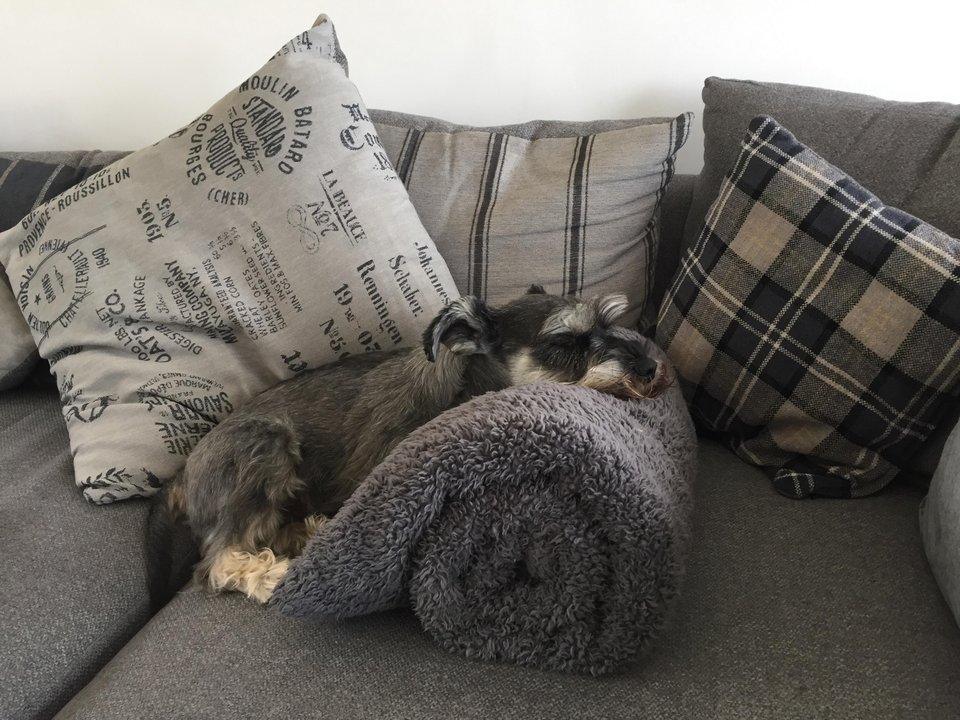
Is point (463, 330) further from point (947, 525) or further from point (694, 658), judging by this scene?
point (947, 525)

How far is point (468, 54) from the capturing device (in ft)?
7.02

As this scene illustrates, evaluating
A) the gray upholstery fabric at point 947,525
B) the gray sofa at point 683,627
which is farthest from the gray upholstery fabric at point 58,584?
the gray upholstery fabric at point 947,525

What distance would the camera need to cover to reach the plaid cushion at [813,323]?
1253 mm

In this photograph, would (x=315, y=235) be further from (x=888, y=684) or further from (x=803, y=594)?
(x=888, y=684)

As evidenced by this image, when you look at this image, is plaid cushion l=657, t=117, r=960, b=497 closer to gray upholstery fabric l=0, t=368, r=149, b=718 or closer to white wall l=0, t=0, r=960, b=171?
white wall l=0, t=0, r=960, b=171

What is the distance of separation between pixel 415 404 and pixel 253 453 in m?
0.35

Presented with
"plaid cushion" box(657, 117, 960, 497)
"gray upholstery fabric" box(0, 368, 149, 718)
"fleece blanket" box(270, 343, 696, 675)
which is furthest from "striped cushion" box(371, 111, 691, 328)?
"gray upholstery fabric" box(0, 368, 149, 718)

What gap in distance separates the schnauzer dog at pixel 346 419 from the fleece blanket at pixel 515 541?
31 centimetres

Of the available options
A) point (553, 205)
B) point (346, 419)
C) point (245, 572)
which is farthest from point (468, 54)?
point (245, 572)

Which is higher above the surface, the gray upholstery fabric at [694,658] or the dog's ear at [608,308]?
the dog's ear at [608,308]

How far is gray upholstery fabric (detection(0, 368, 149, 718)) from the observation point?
3.99 feet

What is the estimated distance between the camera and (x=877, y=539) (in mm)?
1269

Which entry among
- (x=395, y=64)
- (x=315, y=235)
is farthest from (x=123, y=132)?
(x=315, y=235)

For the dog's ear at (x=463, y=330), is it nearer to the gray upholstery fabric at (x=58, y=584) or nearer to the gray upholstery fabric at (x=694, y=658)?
the gray upholstery fabric at (x=694, y=658)
